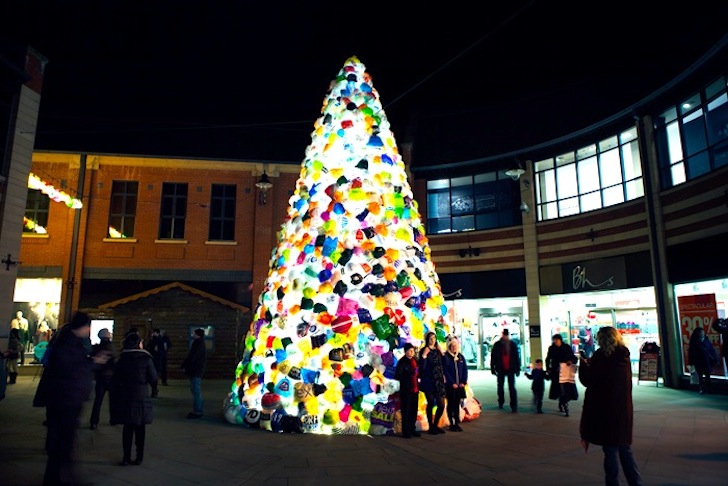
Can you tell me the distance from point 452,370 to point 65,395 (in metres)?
5.37

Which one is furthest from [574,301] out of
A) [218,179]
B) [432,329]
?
[218,179]

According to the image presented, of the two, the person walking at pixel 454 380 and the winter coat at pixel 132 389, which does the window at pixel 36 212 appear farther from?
the person walking at pixel 454 380

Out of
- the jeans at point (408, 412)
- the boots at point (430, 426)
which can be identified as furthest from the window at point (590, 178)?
the jeans at point (408, 412)

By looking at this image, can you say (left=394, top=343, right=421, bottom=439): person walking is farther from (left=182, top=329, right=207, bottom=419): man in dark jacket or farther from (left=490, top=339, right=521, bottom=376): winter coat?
(left=182, top=329, right=207, bottom=419): man in dark jacket

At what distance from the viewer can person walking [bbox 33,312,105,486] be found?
4.73 meters

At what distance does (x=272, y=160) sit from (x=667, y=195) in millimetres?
14726

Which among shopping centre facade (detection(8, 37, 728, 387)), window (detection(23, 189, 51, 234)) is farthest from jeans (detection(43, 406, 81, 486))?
window (detection(23, 189, 51, 234))

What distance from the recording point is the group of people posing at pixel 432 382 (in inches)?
286

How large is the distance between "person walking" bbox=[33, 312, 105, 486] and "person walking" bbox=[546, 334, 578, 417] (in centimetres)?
823

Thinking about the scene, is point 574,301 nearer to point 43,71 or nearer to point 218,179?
point 218,179

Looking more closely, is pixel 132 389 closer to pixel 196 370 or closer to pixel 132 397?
pixel 132 397

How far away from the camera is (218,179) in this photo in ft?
70.8

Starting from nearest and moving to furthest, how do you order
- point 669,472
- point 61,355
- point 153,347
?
point 61,355, point 669,472, point 153,347

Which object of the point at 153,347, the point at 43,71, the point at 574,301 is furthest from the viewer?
the point at 574,301
